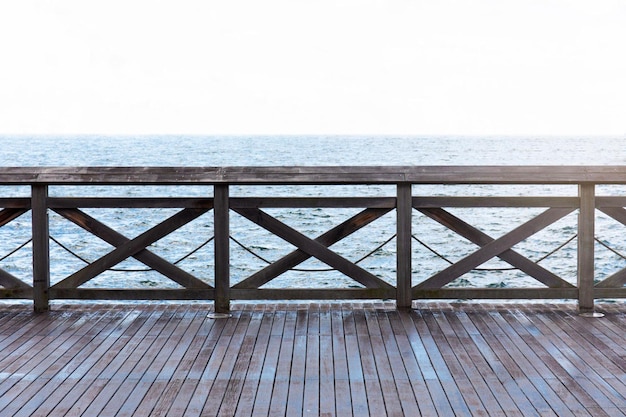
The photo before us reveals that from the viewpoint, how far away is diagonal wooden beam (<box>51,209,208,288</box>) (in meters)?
4.73

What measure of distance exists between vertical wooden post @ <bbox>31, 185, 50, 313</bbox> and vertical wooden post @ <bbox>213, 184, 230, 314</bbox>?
3.49ft

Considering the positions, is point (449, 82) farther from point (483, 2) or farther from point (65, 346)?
point (65, 346)

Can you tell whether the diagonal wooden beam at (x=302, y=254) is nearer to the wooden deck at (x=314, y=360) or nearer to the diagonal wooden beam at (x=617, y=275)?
the wooden deck at (x=314, y=360)

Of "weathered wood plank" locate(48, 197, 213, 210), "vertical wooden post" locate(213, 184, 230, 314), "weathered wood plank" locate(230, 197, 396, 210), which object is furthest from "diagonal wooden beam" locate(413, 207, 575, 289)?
"weathered wood plank" locate(48, 197, 213, 210)

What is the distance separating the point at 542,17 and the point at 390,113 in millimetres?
13929

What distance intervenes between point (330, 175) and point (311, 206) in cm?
23

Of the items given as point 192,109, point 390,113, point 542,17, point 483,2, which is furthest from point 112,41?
point 542,17

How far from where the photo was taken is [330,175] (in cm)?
462

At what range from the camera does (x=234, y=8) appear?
5188 centimetres

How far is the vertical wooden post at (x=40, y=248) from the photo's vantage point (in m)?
4.79

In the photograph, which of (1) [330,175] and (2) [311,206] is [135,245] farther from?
(1) [330,175]

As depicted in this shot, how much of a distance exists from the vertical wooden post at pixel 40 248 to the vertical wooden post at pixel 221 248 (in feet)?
3.49

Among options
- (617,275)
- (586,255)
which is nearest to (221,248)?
(586,255)

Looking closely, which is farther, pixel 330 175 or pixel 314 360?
pixel 330 175
